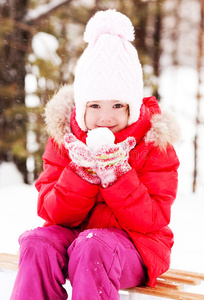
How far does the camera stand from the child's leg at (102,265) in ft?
4.97

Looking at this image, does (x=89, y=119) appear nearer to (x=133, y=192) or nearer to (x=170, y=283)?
(x=133, y=192)

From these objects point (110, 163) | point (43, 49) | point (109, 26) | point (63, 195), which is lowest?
point (63, 195)

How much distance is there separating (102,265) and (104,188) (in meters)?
0.37

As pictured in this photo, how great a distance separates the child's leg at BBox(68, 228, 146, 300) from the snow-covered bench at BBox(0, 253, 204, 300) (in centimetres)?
8

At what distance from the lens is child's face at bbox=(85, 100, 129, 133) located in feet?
6.46

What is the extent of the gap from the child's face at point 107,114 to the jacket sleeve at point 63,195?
26 cm

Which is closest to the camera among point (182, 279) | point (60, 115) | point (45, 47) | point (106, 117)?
point (106, 117)

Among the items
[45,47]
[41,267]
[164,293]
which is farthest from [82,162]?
[45,47]

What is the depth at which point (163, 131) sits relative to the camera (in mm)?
1993

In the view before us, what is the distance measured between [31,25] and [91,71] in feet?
18.3

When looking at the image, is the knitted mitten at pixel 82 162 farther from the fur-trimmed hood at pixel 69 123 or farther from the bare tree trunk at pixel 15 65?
the bare tree trunk at pixel 15 65

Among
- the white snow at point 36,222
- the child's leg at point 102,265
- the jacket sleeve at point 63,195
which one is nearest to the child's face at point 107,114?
the jacket sleeve at point 63,195

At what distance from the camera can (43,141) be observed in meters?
7.77

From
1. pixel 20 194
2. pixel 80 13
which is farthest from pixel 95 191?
pixel 80 13
